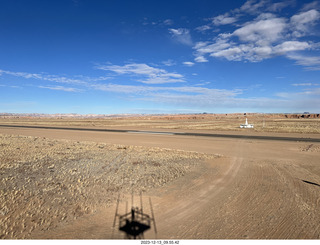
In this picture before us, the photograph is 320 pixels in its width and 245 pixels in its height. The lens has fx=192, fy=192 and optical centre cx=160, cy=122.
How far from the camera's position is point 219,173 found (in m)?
12.1

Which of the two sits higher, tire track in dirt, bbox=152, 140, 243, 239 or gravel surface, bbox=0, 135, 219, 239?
gravel surface, bbox=0, 135, 219, 239

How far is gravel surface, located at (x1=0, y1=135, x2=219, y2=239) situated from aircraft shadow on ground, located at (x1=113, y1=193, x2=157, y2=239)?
4.07 feet

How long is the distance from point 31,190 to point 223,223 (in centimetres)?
808

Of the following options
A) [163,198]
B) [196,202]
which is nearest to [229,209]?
[196,202]

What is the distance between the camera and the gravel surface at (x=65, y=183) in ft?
21.6

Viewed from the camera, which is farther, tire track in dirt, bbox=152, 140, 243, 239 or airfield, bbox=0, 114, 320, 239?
tire track in dirt, bbox=152, 140, 243, 239

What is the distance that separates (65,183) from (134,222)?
4941mm

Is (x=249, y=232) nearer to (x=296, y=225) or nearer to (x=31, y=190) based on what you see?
(x=296, y=225)

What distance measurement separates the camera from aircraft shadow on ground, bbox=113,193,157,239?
5934 mm

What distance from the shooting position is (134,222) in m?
6.50

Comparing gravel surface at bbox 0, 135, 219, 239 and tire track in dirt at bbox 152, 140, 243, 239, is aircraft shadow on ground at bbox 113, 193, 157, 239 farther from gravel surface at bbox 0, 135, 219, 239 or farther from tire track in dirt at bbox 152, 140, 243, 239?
gravel surface at bbox 0, 135, 219, 239

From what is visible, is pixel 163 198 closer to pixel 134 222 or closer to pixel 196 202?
pixel 196 202

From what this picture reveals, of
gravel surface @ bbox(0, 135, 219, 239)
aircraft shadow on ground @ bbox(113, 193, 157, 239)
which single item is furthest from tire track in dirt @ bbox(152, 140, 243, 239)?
gravel surface @ bbox(0, 135, 219, 239)

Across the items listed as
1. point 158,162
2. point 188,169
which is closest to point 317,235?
point 188,169
